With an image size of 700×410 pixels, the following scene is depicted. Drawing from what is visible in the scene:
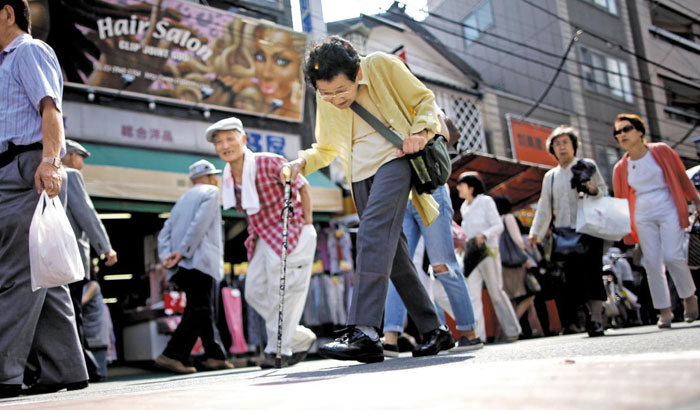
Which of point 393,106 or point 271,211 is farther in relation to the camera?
point 271,211

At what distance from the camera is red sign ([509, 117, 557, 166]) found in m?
17.4

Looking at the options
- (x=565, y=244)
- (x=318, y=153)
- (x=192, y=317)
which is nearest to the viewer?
(x=318, y=153)

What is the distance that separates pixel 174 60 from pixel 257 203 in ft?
21.8

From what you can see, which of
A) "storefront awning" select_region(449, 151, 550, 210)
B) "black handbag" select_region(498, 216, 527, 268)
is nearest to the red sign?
"storefront awning" select_region(449, 151, 550, 210)

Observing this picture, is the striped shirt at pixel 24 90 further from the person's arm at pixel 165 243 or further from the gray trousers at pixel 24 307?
the person's arm at pixel 165 243

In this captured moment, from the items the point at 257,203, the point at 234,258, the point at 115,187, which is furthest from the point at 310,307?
the point at 257,203

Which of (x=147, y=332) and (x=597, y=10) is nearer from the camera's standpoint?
(x=147, y=332)

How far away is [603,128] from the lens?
21.5 meters

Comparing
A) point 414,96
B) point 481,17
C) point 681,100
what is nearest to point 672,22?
point 681,100

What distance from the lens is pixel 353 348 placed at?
2996 millimetres

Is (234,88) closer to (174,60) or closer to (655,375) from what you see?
(174,60)

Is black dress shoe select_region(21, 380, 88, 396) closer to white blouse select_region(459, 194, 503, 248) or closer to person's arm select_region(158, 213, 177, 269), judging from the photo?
person's arm select_region(158, 213, 177, 269)

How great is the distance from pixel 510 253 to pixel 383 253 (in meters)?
5.27

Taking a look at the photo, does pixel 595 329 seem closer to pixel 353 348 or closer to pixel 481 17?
pixel 353 348
